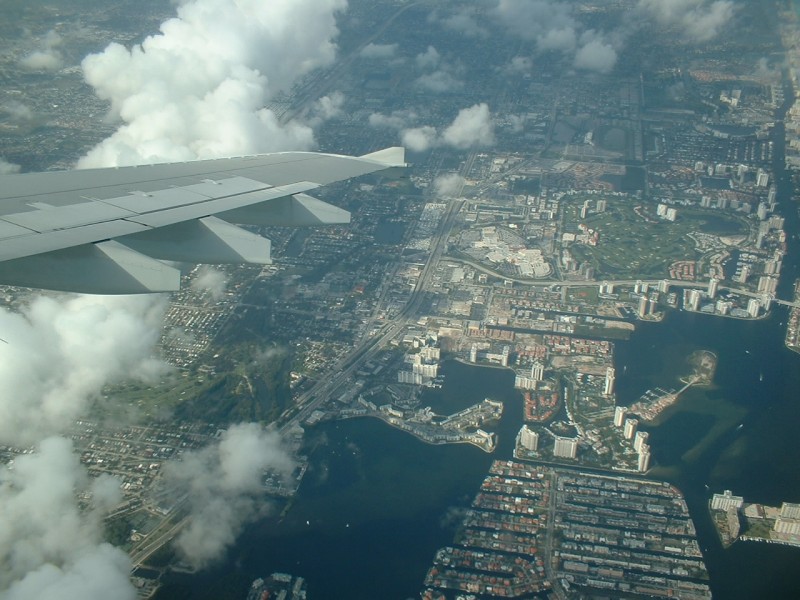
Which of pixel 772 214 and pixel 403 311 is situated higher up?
pixel 772 214

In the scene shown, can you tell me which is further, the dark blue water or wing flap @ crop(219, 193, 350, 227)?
the dark blue water

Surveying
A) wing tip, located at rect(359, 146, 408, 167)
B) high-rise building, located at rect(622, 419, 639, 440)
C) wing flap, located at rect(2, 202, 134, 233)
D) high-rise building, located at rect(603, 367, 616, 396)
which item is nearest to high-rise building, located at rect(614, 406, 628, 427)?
high-rise building, located at rect(622, 419, 639, 440)

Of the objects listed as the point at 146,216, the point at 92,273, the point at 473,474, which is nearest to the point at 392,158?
the point at 146,216

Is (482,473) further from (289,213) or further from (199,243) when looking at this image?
(199,243)

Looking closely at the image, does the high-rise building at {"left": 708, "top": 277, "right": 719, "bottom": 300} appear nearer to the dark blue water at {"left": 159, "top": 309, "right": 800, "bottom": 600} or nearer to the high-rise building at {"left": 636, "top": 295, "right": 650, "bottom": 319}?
the dark blue water at {"left": 159, "top": 309, "right": 800, "bottom": 600}

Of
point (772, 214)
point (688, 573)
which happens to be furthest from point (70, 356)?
point (772, 214)

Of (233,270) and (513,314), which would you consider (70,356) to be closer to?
(233,270)
